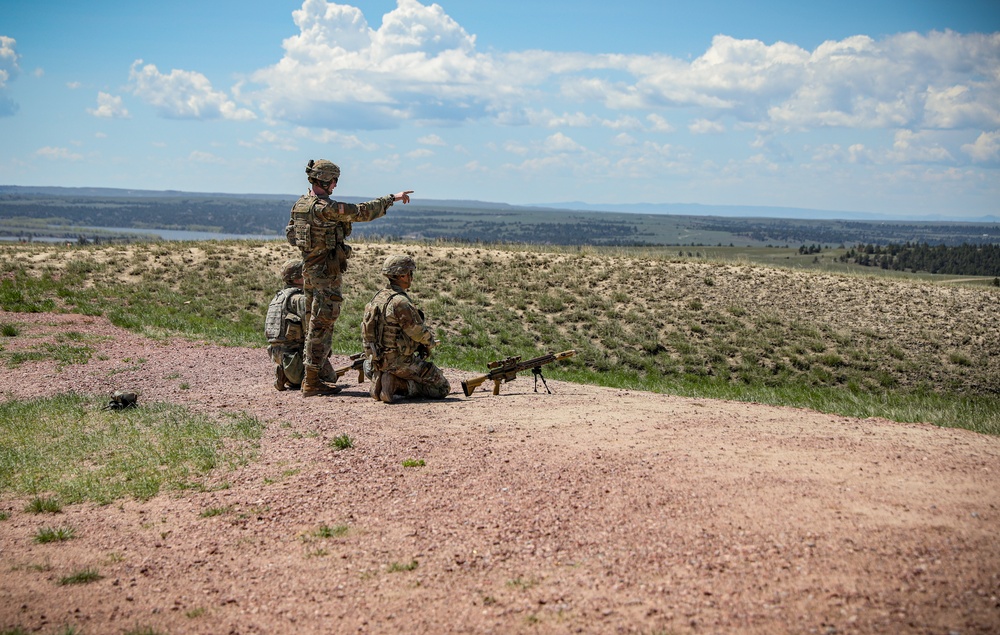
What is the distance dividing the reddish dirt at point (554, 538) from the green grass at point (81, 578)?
0.07 metres

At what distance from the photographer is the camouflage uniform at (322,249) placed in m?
11.5

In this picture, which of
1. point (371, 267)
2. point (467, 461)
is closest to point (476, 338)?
point (371, 267)

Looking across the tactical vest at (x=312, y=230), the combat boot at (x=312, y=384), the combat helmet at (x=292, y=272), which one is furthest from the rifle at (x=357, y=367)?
the tactical vest at (x=312, y=230)

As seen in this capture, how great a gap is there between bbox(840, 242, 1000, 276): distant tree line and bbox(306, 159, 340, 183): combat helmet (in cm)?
5118

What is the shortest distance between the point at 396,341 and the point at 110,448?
3.82 metres

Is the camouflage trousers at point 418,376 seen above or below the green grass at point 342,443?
above

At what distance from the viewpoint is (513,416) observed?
396 inches

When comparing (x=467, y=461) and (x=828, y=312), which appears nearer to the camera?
(x=467, y=461)

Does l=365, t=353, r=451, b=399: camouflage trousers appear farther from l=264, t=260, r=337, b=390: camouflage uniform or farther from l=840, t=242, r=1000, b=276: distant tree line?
l=840, t=242, r=1000, b=276: distant tree line

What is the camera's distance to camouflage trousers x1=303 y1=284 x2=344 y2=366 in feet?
37.9

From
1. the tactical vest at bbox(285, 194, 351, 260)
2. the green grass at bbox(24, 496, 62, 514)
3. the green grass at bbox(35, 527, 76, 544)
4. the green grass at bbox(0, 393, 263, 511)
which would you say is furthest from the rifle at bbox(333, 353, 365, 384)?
the green grass at bbox(35, 527, 76, 544)

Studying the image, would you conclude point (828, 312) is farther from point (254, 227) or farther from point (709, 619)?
point (254, 227)

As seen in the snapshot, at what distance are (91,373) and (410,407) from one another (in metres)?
6.35

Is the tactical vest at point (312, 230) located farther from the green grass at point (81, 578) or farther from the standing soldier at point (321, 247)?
the green grass at point (81, 578)
